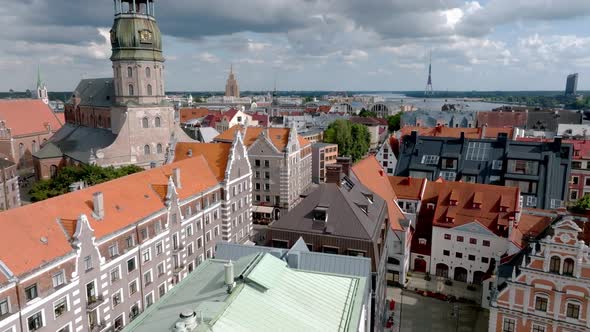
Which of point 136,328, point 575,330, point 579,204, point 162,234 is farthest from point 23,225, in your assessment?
point 579,204

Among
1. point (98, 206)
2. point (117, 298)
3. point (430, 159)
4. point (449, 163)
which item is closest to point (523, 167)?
point (449, 163)

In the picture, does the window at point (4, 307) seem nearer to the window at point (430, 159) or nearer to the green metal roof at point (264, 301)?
the green metal roof at point (264, 301)

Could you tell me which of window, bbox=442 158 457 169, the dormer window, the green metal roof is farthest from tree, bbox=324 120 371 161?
the green metal roof

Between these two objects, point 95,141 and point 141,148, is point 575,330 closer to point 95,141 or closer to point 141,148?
point 141,148

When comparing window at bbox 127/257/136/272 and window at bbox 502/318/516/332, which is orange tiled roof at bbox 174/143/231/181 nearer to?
window at bbox 127/257/136/272

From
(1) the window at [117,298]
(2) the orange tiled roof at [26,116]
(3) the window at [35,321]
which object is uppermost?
(2) the orange tiled roof at [26,116]

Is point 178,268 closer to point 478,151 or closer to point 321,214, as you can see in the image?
point 321,214

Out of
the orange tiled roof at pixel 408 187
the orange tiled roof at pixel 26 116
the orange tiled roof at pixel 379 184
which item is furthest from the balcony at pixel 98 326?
the orange tiled roof at pixel 26 116
